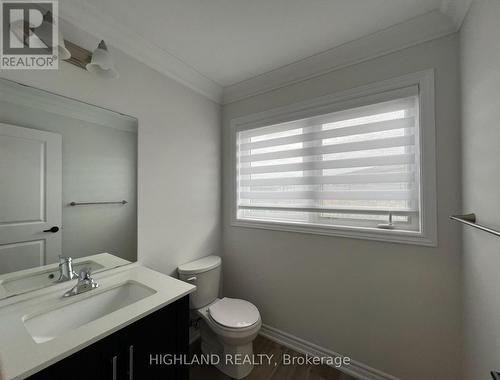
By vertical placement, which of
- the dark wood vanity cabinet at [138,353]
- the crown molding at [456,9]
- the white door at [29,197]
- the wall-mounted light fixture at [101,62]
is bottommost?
the dark wood vanity cabinet at [138,353]

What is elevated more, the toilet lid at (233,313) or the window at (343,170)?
the window at (343,170)

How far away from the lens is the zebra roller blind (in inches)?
53.6

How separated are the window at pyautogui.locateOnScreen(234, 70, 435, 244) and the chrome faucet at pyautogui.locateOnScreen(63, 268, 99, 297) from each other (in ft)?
3.90

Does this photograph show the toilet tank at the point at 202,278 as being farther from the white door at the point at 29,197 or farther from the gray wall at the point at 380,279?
the white door at the point at 29,197

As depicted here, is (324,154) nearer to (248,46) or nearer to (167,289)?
(248,46)

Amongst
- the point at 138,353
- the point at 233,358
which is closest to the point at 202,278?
the point at 233,358

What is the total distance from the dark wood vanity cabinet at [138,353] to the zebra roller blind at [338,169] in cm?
111

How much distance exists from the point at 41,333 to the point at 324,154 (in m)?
1.91

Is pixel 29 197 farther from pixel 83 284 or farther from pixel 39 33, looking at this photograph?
pixel 39 33

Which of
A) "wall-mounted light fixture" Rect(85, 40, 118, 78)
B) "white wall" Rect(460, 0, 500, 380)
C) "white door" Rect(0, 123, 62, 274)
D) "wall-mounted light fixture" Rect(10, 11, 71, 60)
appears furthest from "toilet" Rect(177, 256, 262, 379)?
"wall-mounted light fixture" Rect(10, 11, 71, 60)

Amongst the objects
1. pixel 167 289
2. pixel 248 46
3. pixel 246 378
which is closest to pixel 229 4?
pixel 248 46

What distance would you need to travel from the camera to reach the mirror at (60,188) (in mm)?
994

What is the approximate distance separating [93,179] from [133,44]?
3.10 ft

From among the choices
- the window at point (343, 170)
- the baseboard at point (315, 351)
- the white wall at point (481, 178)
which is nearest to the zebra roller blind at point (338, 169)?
the window at point (343, 170)
